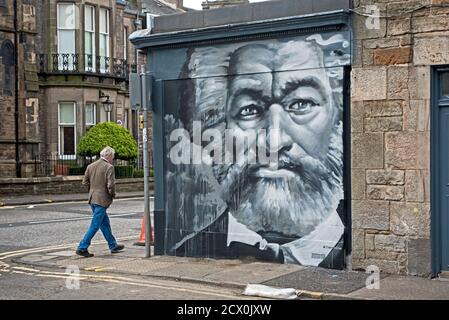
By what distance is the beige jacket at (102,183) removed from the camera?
11406mm

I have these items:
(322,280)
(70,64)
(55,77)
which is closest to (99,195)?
(322,280)

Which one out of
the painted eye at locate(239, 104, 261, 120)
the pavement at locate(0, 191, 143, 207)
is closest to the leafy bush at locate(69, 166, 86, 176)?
the pavement at locate(0, 191, 143, 207)

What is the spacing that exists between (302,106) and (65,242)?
6510mm

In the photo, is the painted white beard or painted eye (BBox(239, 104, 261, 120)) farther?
painted eye (BBox(239, 104, 261, 120))

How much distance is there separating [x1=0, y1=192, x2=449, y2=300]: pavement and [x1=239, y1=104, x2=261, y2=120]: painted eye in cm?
217

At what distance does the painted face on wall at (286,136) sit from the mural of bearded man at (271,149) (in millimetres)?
14

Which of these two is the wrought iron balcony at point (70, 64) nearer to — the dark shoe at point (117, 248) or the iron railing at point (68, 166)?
the iron railing at point (68, 166)

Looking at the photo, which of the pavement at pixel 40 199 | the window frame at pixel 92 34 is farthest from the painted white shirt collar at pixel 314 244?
the window frame at pixel 92 34

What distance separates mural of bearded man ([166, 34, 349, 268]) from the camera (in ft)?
31.3

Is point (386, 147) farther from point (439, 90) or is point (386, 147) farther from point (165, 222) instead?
point (165, 222)

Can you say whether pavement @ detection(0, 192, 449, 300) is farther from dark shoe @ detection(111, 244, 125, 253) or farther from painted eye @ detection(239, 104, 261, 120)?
painted eye @ detection(239, 104, 261, 120)

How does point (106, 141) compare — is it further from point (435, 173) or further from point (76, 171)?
point (435, 173)

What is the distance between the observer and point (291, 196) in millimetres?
9938
